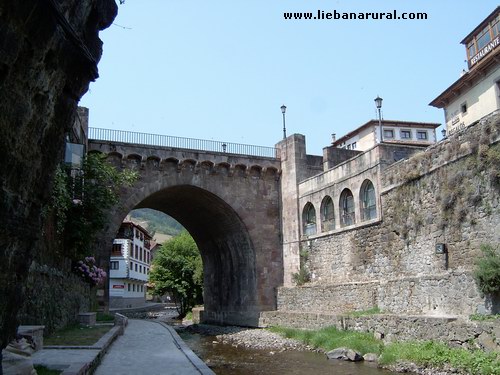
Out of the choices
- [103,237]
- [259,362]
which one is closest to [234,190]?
[103,237]

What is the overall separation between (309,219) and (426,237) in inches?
352

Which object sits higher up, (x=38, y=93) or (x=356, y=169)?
(x=356, y=169)

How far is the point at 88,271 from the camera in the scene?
64.8 feet

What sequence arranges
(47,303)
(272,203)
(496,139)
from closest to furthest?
(47,303) < (496,139) < (272,203)

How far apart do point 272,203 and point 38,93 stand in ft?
75.6

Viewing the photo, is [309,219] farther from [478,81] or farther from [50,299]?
[50,299]

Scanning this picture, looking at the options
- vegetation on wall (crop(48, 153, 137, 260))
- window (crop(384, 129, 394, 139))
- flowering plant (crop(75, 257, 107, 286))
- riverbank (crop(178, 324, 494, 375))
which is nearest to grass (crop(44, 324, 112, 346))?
vegetation on wall (crop(48, 153, 137, 260))

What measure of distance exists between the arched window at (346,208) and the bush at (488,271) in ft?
27.1

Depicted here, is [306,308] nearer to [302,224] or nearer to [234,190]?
[302,224]

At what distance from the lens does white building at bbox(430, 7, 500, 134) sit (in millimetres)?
25500

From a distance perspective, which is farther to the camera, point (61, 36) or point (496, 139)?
point (496, 139)

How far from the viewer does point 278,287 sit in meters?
25.6

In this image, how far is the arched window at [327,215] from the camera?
907 inches

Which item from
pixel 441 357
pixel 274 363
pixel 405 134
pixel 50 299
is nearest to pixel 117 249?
pixel 405 134
